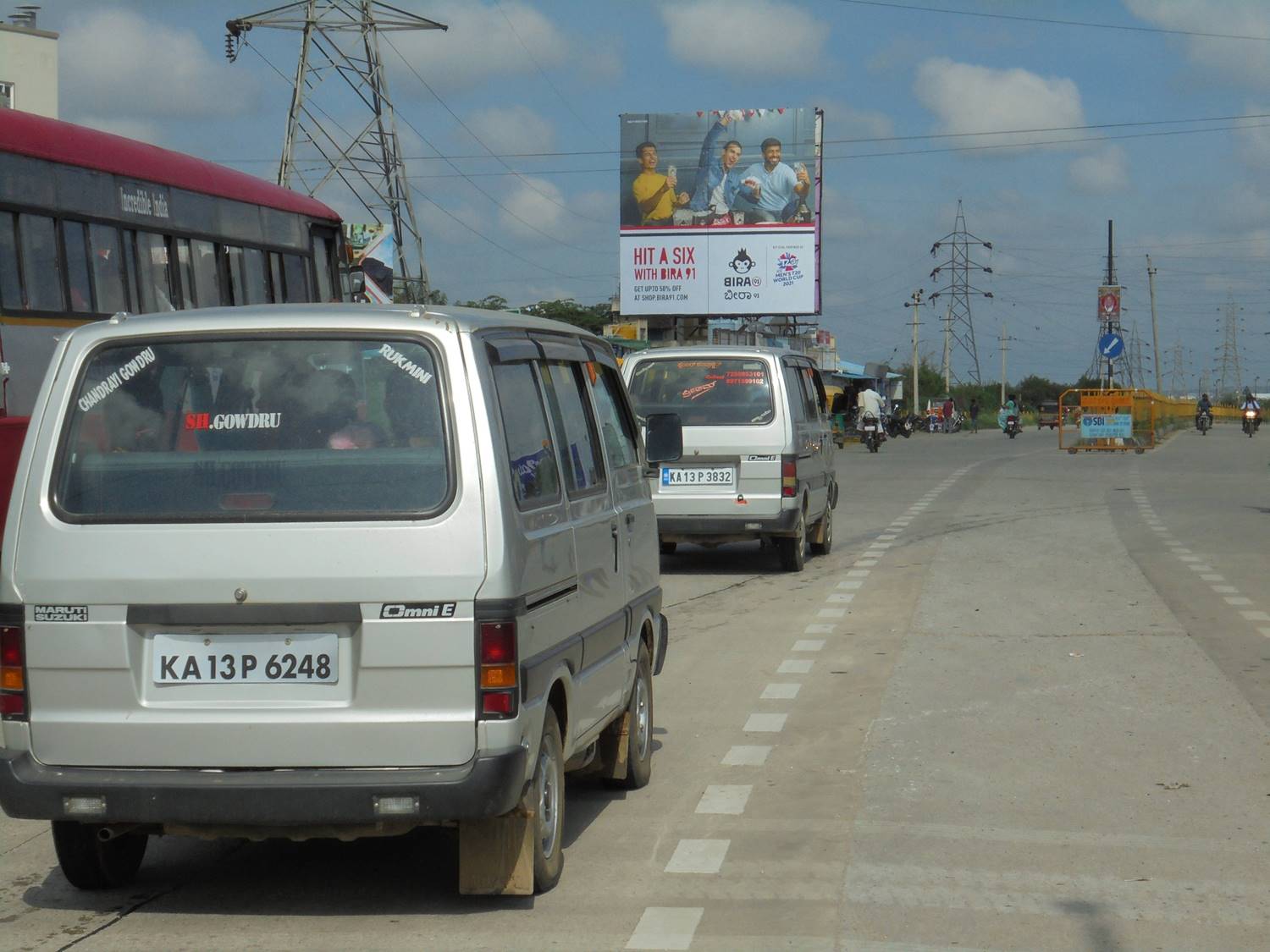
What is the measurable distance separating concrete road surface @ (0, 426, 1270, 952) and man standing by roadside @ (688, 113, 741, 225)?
43709 mm

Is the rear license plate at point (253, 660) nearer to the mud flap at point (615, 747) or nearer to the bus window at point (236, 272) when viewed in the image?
the mud flap at point (615, 747)

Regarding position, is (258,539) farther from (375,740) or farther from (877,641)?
(877,641)

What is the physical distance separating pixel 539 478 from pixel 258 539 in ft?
3.06

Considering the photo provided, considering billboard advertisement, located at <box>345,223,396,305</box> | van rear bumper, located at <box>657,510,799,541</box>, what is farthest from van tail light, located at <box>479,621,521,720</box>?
billboard advertisement, located at <box>345,223,396,305</box>

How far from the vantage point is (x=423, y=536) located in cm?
482

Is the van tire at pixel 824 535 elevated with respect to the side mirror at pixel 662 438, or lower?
lower

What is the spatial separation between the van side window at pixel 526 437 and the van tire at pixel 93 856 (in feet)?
5.15

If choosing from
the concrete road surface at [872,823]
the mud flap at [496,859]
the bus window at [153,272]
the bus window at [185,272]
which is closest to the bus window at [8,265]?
the bus window at [153,272]

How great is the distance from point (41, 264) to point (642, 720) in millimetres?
7880

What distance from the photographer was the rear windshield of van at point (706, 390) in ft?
48.6

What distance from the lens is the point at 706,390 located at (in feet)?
49.1

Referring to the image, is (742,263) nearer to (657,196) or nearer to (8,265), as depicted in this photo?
(657,196)

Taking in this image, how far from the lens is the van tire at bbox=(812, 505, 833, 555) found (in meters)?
17.0

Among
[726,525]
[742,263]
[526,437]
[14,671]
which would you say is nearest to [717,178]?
[742,263]
